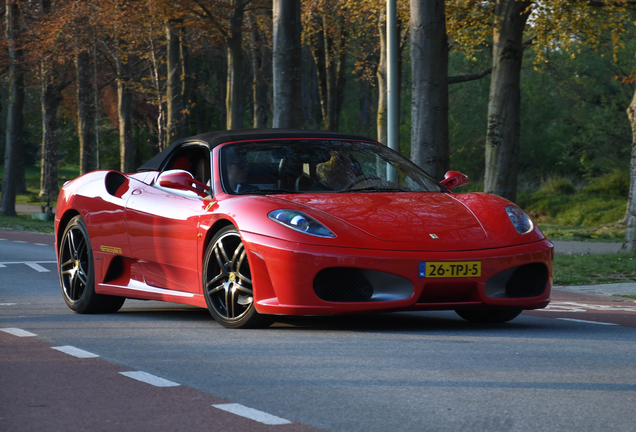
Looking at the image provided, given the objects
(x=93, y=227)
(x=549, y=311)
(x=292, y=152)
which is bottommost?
(x=549, y=311)

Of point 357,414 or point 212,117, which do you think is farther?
point 212,117

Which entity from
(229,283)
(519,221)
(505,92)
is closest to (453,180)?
(519,221)

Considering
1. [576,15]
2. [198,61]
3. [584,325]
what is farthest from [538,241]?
[198,61]

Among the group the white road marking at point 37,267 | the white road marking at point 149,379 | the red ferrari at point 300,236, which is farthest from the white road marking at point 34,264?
the white road marking at point 149,379

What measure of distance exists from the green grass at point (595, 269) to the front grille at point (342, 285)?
642 centimetres

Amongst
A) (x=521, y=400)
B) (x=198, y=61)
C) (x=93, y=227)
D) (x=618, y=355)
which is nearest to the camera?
(x=521, y=400)

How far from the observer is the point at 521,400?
455 cm

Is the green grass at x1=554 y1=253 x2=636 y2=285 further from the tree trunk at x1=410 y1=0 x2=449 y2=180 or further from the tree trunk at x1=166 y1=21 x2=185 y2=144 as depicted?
the tree trunk at x1=166 y1=21 x2=185 y2=144

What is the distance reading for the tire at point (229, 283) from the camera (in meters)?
6.68

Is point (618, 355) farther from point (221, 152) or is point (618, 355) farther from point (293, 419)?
point (221, 152)

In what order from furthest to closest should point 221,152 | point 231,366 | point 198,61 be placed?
1. point 198,61
2. point 221,152
3. point 231,366

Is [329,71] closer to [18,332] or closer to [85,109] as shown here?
[85,109]

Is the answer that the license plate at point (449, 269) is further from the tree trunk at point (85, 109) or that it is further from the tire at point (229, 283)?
the tree trunk at point (85, 109)

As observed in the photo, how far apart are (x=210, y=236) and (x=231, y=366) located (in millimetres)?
1694
